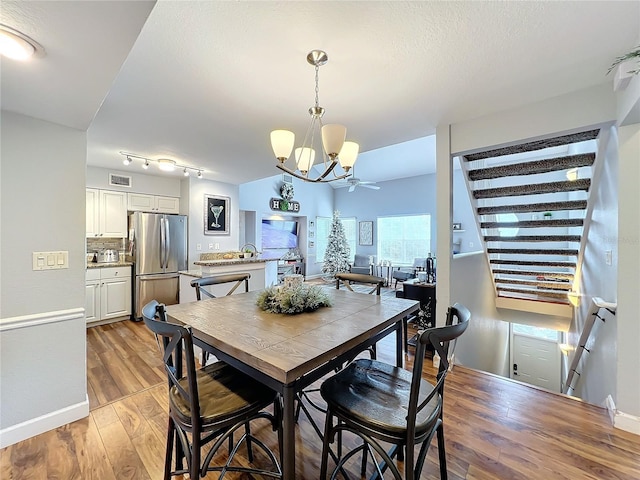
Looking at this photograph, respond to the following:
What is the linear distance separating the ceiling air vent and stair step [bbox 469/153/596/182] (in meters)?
5.05

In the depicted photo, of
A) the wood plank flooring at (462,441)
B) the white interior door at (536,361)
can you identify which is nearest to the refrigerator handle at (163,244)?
the wood plank flooring at (462,441)

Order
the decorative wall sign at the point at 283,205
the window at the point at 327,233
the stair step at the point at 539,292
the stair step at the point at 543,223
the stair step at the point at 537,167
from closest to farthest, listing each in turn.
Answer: the stair step at the point at 537,167
the stair step at the point at 543,223
the stair step at the point at 539,292
the decorative wall sign at the point at 283,205
the window at the point at 327,233

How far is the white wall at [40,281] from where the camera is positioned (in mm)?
1756

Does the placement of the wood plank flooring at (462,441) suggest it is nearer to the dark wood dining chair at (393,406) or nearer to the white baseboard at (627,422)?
the white baseboard at (627,422)

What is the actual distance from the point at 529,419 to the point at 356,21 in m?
2.80

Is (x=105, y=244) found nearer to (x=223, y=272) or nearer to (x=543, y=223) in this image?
(x=223, y=272)

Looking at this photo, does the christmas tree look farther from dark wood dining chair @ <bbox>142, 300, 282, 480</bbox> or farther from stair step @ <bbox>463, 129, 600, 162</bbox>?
dark wood dining chair @ <bbox>142, 300, 282, 480</bbox>

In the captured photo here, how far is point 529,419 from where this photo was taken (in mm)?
1993

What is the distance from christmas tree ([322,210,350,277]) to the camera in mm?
8688

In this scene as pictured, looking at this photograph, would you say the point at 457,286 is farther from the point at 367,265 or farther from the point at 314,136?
the point at 367,265

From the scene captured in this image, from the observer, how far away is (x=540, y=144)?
2543 millimetres

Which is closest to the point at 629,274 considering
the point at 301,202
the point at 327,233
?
the point at 301,202

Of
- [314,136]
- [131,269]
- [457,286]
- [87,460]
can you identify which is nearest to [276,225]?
[131,269]

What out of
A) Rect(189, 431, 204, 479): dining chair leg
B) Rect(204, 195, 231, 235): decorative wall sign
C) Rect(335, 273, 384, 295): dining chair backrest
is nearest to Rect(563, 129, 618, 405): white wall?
Rect(335, 273, 384, 295): dining chair backrest
